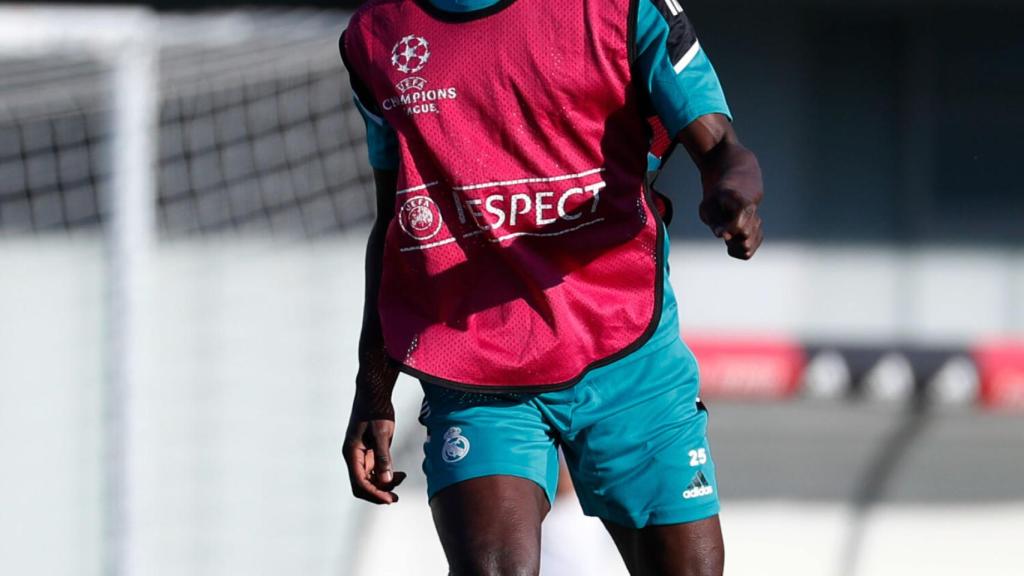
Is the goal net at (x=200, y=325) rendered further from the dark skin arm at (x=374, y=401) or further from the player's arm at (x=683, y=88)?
the player's arm at (x=683, y=88)

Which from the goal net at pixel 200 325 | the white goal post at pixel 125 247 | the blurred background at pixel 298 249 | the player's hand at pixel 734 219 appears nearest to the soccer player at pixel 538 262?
the player's hand at pixel 734 219

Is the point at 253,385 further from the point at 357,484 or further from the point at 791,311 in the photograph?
the point at 357,484

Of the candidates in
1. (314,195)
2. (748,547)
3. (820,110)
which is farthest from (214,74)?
(820,110)

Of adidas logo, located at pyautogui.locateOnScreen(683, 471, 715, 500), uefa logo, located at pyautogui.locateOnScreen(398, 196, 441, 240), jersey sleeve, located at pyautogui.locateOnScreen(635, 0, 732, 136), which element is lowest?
adidas logo, located at pyautogui.locateOnScreen(683, 471, 715, 500)

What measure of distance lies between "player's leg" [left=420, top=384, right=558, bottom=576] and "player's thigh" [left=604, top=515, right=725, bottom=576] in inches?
7.9

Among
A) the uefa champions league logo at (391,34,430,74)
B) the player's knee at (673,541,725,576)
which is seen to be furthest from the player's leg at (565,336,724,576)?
the uefa champions league logo at (391,34,430,74)

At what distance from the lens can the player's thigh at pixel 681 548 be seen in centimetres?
279

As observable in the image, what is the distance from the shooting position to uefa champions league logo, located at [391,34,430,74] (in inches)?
109

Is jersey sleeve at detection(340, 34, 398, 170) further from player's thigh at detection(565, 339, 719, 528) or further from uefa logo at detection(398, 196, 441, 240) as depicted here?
player's thigh at detection(565, 339, 719, 528)

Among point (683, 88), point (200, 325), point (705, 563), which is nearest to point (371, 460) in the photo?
point (705, 563)

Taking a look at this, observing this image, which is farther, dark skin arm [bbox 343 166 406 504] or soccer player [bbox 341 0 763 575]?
dark skin arm [bbox 343 166 406 504]

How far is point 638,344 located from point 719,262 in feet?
19.5

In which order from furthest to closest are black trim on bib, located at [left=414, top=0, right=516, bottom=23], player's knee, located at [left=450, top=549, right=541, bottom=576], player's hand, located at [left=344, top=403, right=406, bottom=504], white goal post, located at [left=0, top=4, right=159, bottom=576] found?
white goal post, located at [left=0, top=4, right=159, bottom=576] < player's hand, located at [left=344, top=403, right=406, bottom=504] < black trim on bib, located at [left=414, top=0, right=516, bottom=23] < player's knee, located at [left=450, top=549, right=541, bottom=576]

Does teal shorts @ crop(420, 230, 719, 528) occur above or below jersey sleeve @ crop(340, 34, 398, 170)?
below
